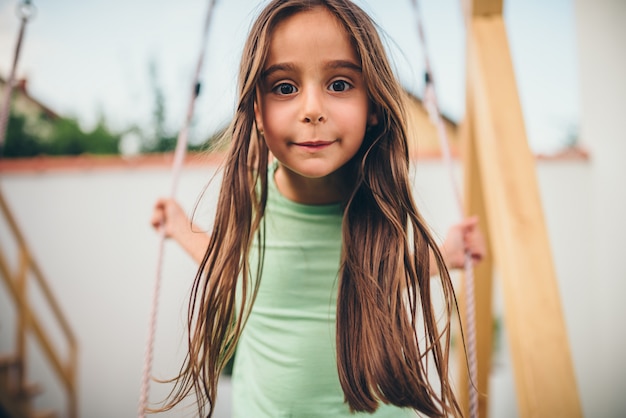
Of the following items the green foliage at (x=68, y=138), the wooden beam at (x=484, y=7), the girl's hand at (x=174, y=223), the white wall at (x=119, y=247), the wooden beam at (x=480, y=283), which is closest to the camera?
the girl's hand at (x=174, y=223)

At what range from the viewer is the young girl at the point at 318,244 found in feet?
2.00

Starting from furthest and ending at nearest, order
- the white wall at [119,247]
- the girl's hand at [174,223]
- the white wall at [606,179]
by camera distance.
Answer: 1. the white wall at [119,247]
2. the white wall at [606,179]
3. the girl's hand at [174,223]

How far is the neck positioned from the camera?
75cm

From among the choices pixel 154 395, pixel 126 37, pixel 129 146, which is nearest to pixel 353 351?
pixel 154 395

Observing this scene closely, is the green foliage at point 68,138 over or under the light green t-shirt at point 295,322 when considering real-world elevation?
over

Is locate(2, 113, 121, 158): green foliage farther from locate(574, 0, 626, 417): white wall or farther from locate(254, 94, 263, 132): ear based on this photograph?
locate(254, 94, 263, 132): ear

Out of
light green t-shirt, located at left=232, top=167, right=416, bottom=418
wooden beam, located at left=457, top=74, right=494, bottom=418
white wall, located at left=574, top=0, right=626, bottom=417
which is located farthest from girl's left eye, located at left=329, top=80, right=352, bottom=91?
white wall, located at left=574, top=0, right=626, bottom=417

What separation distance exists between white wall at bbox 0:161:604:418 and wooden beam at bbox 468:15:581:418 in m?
2.08

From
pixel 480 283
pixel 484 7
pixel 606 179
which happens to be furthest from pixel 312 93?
pixel 606 179

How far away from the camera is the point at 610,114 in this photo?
2613mm

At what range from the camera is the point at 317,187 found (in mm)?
755

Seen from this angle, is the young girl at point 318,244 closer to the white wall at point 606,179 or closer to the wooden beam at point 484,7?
the wooden beam at point 484,7

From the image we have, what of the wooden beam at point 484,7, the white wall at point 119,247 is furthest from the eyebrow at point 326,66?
the white wall at point 119,247

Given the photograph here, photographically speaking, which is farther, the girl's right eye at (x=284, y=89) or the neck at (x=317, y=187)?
the neck at (x=317, y=187)
